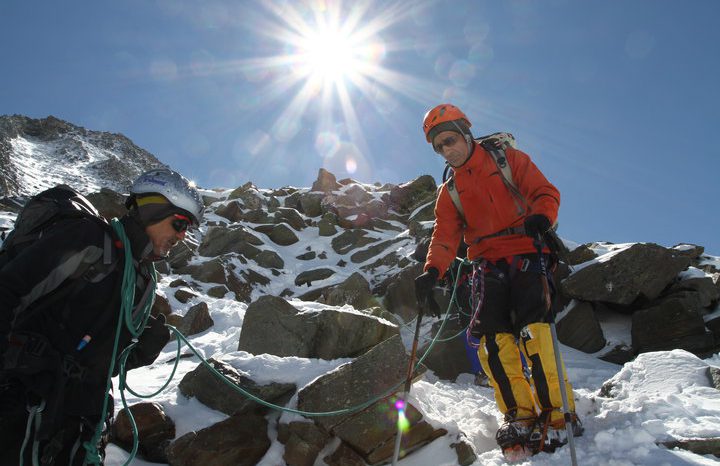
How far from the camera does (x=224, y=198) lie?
49.8 meters

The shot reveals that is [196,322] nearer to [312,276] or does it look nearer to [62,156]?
[312,276]

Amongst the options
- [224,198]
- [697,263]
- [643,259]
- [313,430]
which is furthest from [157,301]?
[224,198]

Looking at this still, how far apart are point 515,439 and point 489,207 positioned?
2.23 meters

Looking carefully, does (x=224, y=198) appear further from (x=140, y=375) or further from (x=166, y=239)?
(x=166, y=239)

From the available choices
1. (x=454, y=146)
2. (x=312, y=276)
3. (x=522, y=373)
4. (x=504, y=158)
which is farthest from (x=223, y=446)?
(x=312, y=276)

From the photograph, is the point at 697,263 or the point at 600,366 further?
the point at 697,263

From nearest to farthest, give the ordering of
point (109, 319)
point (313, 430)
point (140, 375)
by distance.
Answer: point (109, 319)
point (313, 430)
point (140, 375)

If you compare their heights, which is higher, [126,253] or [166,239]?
[166,239]

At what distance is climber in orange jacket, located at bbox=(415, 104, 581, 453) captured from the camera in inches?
144

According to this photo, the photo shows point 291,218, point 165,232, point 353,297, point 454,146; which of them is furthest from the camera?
point 291,218

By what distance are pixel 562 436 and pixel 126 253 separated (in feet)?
12.4

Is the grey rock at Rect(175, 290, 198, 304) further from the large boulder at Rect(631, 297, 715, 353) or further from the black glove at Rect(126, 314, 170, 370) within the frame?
the large boulder at Rect(631, 297, 715, 353)

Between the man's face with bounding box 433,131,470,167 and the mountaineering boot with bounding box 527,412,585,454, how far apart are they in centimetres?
265

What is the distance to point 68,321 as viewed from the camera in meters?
2.36
